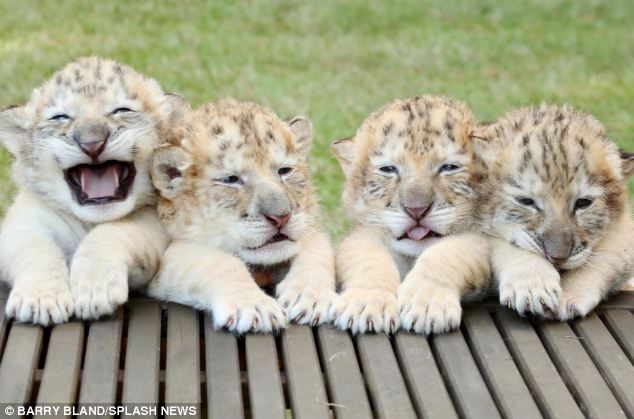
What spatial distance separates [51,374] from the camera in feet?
12.7

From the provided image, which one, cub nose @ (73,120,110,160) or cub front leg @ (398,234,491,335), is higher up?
cub nose @ (73,120,110,160)

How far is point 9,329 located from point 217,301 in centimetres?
75

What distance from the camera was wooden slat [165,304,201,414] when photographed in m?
3.80

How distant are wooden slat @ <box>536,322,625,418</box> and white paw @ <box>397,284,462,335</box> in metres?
0.35

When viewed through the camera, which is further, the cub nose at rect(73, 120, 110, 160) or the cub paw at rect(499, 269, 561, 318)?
the cub nose at rect(73, 120, 110, 160)

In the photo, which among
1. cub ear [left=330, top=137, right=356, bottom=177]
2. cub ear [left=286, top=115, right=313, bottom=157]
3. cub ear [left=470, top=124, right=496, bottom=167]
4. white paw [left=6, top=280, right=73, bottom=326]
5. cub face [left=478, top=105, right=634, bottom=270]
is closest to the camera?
white paw [left=6, top=280, right=73, bottom=326]

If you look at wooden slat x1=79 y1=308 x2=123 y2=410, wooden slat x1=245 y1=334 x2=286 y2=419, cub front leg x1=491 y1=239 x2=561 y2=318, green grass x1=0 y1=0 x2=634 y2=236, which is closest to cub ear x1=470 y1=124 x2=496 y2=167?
cub front leg x1=491 y1=239 x2=561 y2=318

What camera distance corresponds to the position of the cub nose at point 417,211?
4641 mm

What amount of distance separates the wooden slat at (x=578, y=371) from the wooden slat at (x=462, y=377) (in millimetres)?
305

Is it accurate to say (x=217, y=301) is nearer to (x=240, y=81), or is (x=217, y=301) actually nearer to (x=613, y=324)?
(x=613, y=324)

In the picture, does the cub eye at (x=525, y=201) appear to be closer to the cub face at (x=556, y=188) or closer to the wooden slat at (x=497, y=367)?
the cub face at (x=556, y=188)

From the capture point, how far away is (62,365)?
3.91 m

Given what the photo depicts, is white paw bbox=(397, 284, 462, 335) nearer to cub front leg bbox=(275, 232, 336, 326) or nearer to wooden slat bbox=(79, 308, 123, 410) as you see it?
cub front leg bbox=(275, 232, 336, 326)

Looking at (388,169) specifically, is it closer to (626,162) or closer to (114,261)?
(626,162)
